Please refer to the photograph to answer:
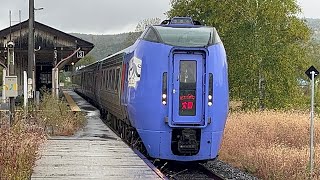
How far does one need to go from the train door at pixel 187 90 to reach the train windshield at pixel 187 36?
0.32 m

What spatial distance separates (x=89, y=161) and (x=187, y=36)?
385 centimetres

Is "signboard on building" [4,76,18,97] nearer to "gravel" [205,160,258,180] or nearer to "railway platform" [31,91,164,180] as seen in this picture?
"railway platform" [31,91,164,180]

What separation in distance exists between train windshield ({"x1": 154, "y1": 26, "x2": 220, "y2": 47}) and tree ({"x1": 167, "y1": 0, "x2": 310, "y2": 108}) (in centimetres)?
2075

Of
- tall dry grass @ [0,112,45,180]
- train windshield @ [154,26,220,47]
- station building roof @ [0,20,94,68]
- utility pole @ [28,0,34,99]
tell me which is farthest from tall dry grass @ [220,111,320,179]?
station building roof @ [0,20,94,68]

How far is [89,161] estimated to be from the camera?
10.3 metres

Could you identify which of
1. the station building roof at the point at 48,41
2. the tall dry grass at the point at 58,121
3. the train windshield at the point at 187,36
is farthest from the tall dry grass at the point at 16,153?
the station building roof at the point at 48,41

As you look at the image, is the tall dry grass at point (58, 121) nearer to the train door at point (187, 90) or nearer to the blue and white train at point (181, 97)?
the blue and white train at point (181, 97)

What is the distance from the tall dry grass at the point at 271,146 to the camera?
12516mm

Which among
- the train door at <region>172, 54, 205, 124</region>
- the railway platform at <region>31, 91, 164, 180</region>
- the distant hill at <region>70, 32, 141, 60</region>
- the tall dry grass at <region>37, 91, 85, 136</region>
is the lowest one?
the railway platform at <region>31, 91, 164, 180</region>

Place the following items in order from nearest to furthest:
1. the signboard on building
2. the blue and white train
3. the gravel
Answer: the blue and white train, the gravel, the signboard on building

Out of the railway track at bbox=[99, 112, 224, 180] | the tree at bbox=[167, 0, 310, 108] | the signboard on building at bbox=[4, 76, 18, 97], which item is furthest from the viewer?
the tree at bbox=[167, 0, 310, 108]

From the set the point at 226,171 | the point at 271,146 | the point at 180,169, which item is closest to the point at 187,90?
the point at 180,169

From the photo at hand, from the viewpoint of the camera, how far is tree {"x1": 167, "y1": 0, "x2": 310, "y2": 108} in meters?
33.6

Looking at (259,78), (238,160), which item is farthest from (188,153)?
(259,78)
